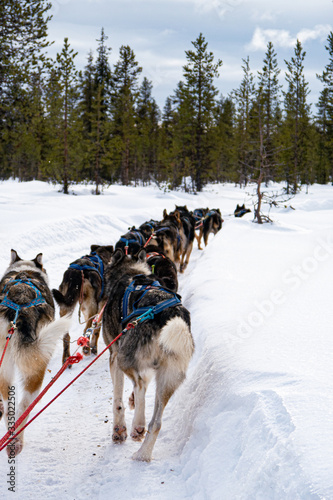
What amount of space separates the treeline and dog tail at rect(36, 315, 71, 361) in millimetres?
10352

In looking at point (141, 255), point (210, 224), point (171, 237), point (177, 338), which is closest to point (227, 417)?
point (177, 338)

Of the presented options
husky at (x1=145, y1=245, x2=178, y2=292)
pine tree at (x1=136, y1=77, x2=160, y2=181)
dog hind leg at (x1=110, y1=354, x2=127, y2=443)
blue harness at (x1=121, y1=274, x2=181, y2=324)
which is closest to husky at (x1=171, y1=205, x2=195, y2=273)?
husky at (x1=145, y1=245, x2=178, y2=292)

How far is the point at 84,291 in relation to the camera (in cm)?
517

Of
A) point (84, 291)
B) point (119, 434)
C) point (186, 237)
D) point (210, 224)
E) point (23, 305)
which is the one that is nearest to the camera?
point (119, 434)

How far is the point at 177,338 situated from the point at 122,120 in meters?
28.7

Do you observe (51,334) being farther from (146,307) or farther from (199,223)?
(199,223)

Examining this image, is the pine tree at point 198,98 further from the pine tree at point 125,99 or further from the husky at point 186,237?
the husky at point 186,237

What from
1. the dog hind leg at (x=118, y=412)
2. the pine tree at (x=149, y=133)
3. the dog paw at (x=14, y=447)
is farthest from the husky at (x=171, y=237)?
the pine tree at (x=149, y=133)

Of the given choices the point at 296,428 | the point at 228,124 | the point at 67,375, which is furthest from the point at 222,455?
the point at 228,124

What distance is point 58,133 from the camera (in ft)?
72.2

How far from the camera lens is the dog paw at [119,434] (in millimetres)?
Result: 3041

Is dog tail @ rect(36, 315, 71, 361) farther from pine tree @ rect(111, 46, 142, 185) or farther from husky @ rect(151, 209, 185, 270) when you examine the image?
pine tree @ rect(111, 46, 142, 185)

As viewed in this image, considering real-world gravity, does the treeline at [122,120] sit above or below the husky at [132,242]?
above

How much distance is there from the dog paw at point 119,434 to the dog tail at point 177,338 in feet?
3.06
